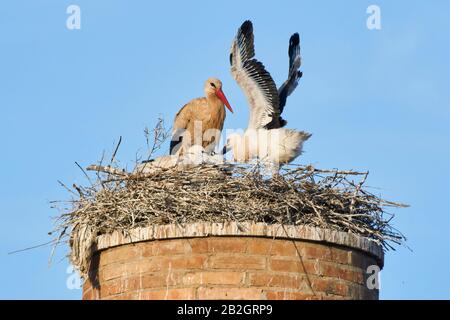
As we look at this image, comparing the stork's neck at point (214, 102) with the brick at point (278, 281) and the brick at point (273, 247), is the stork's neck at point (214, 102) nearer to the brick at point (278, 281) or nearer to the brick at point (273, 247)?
the brick at point (273, 247)

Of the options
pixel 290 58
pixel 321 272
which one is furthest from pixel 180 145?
pixel 321 272

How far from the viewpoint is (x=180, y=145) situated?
44.4 ft

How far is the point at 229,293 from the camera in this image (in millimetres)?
8852

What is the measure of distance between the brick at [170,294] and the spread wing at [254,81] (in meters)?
4.11

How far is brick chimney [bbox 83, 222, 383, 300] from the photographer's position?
29.3ft

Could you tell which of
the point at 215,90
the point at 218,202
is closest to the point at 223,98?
the point at 215,90

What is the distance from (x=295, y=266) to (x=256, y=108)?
409cm

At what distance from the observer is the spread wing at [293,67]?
13.5 meters

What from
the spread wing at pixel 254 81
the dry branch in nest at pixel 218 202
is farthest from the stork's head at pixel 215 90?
the dry branch in nest at pixel 218 202

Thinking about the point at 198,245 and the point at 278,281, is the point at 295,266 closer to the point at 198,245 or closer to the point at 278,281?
the point at 278,281
